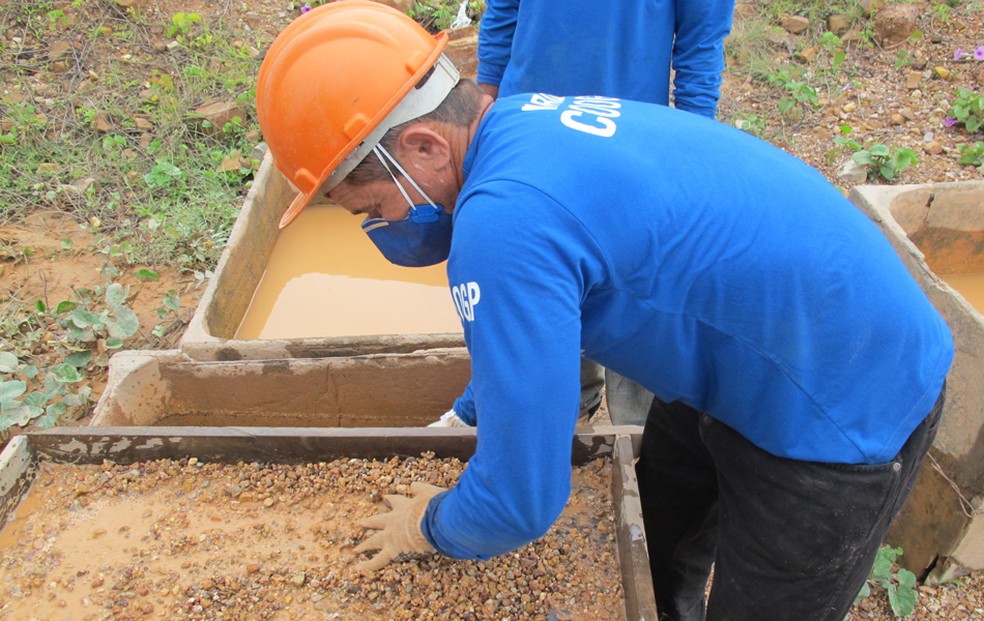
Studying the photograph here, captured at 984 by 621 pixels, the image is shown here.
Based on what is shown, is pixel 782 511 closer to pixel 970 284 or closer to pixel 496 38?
pixel 496 38

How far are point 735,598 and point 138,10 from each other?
19.8 feet

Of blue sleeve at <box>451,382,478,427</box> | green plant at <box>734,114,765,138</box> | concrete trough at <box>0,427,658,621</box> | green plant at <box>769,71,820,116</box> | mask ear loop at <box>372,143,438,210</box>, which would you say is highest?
mask ear loop at <box>372,143,438,210</box>

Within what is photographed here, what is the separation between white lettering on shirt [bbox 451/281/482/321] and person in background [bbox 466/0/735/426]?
113 cm

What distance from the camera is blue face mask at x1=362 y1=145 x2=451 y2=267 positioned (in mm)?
1368

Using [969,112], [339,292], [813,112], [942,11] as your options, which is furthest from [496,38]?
[942,11]

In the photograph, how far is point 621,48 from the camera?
2.38 meters

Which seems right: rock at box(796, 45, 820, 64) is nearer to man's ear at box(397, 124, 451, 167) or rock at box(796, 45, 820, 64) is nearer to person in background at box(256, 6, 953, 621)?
person in background at box(256, 6, 953, 621)

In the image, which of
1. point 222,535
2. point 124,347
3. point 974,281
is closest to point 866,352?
point 222,535

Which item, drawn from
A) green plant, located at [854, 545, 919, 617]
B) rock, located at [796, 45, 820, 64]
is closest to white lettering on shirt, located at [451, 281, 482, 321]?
green plant, located at [854, 545, 919, 617]

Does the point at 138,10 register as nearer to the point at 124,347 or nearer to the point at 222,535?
the point at 124,347

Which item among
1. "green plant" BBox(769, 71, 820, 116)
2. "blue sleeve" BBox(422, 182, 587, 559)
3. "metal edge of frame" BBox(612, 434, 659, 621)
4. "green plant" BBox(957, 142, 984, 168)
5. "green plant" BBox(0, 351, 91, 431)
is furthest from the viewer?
"green plant" BBox(769, 71, 820, 116)

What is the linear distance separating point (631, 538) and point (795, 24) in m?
5.38

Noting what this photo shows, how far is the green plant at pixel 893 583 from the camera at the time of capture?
8.32ft

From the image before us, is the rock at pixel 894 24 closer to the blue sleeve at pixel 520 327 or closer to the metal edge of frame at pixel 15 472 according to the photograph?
the blue sleeve at pixel 520 327
